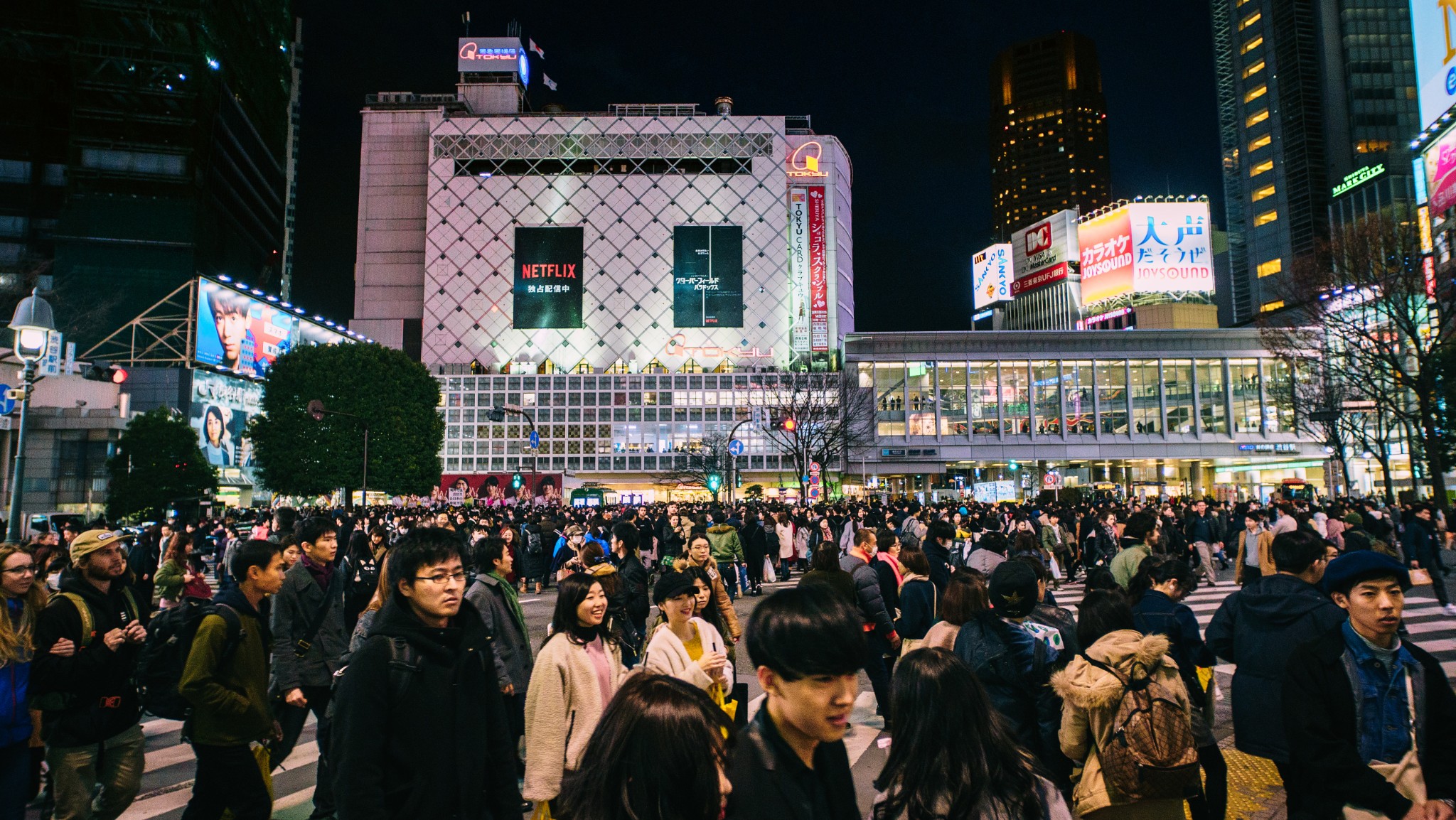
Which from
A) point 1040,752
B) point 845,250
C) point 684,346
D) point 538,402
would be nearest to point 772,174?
point 845,250

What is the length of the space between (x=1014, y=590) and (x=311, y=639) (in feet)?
15.6

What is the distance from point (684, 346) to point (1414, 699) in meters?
81.1

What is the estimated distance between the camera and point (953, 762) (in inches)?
84.2

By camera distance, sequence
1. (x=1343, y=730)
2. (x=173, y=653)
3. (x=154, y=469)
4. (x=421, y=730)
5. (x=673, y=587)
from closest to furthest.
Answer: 1. (x=421, y=730)
2. (x=1343, y=730)
3. (x=173, y=653)
4. (x=673, y=587)
5. (x=154, y=469)

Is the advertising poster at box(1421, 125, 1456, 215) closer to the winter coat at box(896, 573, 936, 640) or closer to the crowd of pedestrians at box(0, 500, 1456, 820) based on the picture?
the winter coat at box(896, 573, 936, 640)

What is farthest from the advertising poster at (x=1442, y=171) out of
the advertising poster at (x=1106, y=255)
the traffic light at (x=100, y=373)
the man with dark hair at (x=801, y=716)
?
the traffic light at (x=100, y=373)

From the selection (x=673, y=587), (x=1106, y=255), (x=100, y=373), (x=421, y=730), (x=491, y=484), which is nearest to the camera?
(x=421, y=730)

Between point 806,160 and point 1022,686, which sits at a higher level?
point 806,160

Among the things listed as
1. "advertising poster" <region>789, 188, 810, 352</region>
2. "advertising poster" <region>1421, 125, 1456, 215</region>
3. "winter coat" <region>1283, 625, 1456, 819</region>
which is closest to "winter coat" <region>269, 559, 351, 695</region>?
"winter coat" <region>1283, 625, 1456, 819</region>

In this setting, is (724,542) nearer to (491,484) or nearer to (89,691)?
(89,691)

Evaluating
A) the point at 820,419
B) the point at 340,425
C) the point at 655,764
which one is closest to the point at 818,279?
the point at 820,419

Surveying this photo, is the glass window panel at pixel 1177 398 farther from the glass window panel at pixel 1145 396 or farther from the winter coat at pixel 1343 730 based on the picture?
the winter coat at pixel 1343 730

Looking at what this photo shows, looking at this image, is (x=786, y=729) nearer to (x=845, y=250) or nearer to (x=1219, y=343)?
(x=1219, y=343)

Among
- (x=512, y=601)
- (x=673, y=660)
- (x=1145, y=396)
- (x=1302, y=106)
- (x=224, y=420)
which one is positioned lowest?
(x=673, y=660)
